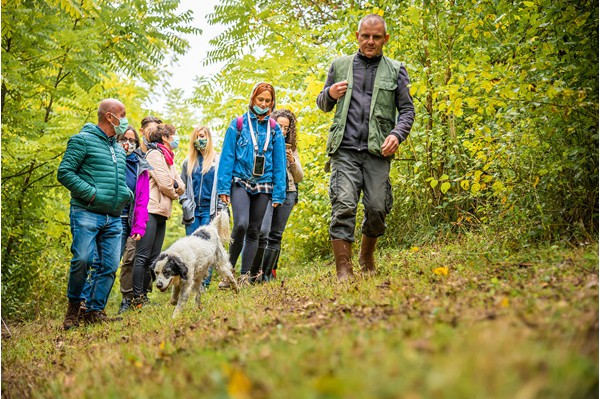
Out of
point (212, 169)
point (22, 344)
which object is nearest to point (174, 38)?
point (212, 169)

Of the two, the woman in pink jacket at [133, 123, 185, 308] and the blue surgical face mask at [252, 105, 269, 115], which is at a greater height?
the blue surgical face mask at [252, 105, 269, 115]

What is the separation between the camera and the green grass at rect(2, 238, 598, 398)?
81.9 inches

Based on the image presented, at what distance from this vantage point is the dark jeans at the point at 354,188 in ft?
20.9

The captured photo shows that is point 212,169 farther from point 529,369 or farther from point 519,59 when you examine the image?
point 529,369

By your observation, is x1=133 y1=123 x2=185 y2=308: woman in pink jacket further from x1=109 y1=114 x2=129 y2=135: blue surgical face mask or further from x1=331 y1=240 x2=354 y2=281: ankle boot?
x1=331 y1=240 x2=354 y2=281: ankle boot

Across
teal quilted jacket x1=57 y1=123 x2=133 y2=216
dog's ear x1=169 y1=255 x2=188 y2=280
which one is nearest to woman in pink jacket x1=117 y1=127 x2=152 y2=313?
teal quilted jacket x1=57 y1=123 x2=133 y2=216

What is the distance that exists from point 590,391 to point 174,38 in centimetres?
988

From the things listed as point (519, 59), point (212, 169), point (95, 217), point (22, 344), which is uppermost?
point (519, 59)

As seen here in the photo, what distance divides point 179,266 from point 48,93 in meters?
4.83

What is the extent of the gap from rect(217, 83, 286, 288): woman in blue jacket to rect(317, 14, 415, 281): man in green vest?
1.79 m

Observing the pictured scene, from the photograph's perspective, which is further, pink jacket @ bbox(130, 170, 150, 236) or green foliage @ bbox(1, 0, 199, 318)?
green foliage @ bbox(1, 0, 199, 318)

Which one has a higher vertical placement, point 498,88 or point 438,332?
point 498,88

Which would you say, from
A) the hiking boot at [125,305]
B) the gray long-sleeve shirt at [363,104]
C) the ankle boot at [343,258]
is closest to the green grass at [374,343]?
the ankle boot at [343,258]

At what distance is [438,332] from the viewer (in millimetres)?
2822
